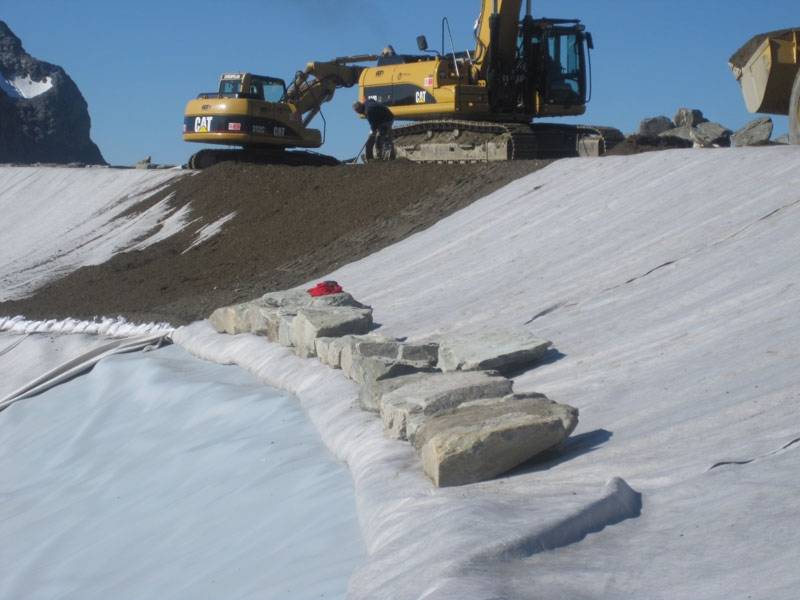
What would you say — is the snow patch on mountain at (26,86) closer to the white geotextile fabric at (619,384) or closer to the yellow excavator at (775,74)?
the white geotextile fabric at (619,384)

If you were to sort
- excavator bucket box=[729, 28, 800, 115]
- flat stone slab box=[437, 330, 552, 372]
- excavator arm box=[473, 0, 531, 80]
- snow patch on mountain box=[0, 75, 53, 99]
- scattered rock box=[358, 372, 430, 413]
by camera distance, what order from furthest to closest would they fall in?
snow patch on mountain box=[0, 75, 53, 99], excavator arm box=[473, 0, 531, 80], excavator bucket box=[729, 28, 800, 115], flat stone slab box=[437, 330, 552, 372], scattered rock box=[358, 372, 430, 413]

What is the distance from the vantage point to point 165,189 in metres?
21.5

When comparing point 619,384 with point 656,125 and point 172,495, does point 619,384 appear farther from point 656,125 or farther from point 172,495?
point 656,125

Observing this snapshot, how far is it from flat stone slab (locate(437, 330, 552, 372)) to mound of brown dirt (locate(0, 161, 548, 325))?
16.8ft

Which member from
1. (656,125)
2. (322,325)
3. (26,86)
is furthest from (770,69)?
(26,86)

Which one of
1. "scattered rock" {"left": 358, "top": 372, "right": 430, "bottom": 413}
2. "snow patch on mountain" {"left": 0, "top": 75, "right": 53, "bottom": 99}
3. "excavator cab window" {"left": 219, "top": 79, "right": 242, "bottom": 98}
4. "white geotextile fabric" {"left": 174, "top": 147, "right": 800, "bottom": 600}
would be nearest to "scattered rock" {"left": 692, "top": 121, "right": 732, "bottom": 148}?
"excavator cab window" {"left": 219, "top": 79, "right": 242, "bottom": 98}

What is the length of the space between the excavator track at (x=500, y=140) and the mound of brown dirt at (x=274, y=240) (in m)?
1.29

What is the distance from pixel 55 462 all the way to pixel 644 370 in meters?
4.36

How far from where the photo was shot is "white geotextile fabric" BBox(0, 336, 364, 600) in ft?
15.2

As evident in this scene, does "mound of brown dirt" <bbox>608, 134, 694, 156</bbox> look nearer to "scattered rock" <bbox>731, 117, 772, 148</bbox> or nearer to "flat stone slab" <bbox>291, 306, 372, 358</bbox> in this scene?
"scattered rock" <bbox>731, 117, 772, 148</bbox>

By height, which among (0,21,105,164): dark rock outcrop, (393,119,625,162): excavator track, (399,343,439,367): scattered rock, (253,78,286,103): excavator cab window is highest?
(0,21,105,164): dark rock outcrop

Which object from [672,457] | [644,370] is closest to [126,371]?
[644,370]

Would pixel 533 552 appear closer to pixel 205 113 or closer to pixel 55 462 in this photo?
pixel 55 462

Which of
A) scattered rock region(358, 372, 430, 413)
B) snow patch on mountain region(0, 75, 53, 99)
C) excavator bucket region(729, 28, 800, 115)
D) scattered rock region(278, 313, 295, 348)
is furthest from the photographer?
snow patch on mountain region(0, 75, 53, 99)
